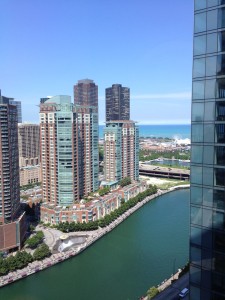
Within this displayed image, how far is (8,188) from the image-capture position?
22.7 metres

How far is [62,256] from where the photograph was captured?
21266 millimetres

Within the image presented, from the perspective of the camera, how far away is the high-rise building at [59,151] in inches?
1164

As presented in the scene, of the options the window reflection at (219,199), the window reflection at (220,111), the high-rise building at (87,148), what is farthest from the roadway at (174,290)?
the high-rise building at (87,148)

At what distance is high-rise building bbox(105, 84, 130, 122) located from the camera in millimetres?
87000

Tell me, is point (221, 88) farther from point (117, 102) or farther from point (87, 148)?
point (117, 102)

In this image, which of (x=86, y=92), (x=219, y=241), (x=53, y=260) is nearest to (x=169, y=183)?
(x=53, y=260)

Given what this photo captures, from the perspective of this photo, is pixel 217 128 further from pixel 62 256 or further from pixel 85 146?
pixel 85 146

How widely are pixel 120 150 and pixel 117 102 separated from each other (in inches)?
1889

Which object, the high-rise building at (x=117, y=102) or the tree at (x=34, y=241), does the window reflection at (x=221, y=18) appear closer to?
→ the tree at (x=34, y=241)

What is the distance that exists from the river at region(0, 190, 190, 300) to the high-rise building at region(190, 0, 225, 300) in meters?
12.3

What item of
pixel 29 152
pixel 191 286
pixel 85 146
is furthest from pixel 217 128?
pixel 29 152

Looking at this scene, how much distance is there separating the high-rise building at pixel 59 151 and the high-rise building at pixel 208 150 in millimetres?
24590

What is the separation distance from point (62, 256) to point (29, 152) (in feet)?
112

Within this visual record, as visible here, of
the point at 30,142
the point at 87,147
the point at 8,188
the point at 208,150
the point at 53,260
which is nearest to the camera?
the point at 208,150
